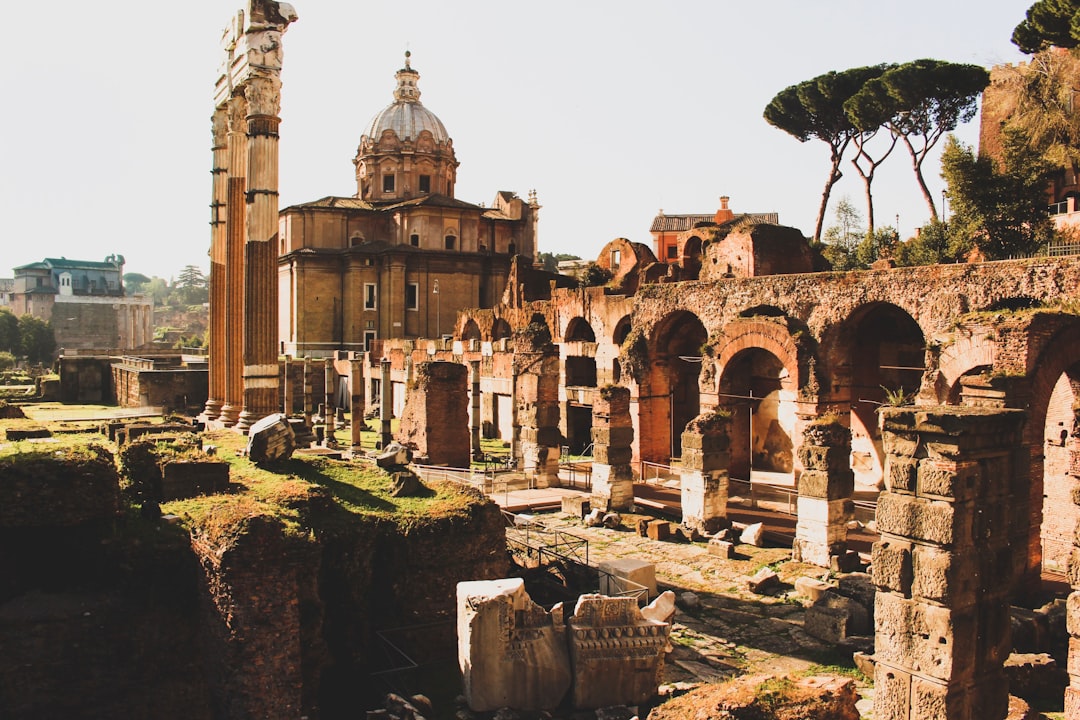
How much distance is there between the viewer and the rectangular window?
41.7 m

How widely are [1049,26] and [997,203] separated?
27.0 ft

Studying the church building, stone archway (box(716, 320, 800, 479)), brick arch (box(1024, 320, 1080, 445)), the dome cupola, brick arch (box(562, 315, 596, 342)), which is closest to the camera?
brick arch (box(1024, 320, 1080, 445))

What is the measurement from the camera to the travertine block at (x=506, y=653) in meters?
8.12

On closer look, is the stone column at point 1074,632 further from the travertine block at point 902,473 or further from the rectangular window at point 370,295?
the rectangular window at point 370,295

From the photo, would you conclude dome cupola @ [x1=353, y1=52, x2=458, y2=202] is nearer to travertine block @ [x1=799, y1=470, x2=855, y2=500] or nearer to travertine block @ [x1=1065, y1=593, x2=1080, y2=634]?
travertine block @ [x1=799, y1=470, x2=855, y2=500]

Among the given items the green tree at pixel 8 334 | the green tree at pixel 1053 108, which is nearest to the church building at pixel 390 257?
the green tree at pixel 1053 108

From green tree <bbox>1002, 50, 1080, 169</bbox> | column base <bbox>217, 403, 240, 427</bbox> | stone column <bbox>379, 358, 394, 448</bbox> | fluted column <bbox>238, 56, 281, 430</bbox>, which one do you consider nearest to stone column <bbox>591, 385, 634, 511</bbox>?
fluted column <bbox>238, 56, 281, 430</bbox>

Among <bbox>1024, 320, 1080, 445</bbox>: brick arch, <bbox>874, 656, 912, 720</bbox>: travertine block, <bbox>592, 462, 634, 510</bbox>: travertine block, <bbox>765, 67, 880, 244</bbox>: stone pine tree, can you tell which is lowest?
<bbox>874, 656, 912, 720</bbox>: travertine block

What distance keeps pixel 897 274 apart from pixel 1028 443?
14.8 feet

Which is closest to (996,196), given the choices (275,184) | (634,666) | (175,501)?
(275,184)

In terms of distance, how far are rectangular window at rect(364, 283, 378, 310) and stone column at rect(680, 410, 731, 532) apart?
28838 mm

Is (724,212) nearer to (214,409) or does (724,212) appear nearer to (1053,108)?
(1053,108)

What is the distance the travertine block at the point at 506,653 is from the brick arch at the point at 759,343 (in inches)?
396

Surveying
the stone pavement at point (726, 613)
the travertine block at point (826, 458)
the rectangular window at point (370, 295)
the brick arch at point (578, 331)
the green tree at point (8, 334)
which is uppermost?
the rectangular window at point (370, 295)
